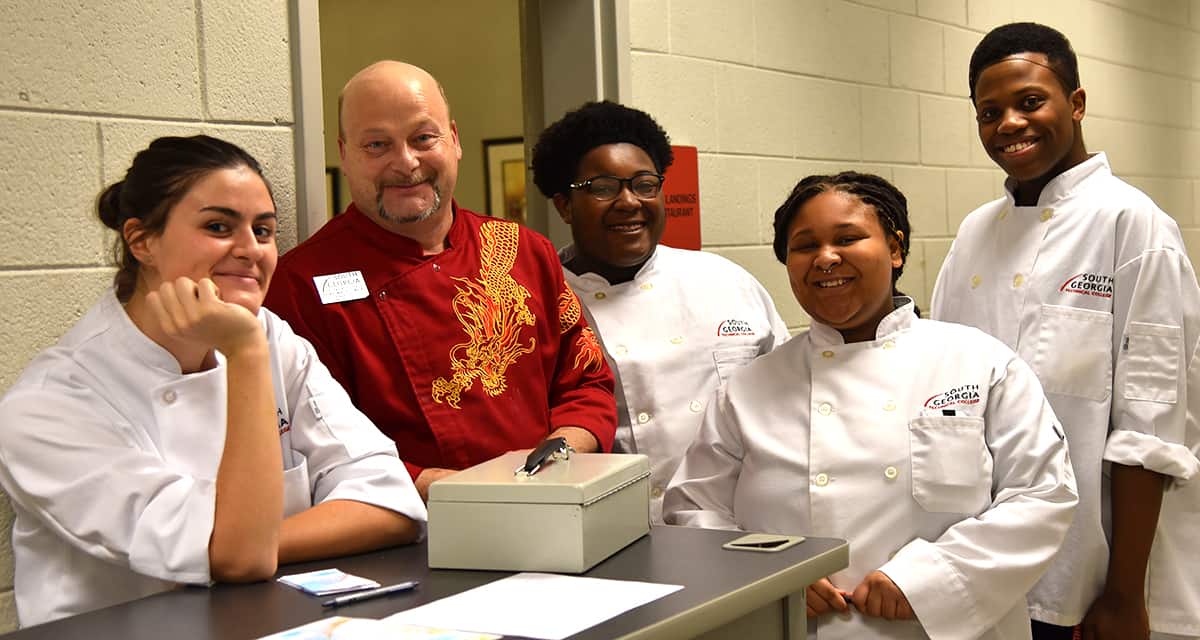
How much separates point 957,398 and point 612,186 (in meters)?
0.85

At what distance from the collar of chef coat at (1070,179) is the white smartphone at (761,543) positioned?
1.29 meters

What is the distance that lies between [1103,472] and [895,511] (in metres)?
0.65

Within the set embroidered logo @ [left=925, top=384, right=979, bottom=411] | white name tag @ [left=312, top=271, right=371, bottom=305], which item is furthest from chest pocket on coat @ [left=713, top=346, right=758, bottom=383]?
white name tag @ [left=312, top=271, right=371, bottom=305]

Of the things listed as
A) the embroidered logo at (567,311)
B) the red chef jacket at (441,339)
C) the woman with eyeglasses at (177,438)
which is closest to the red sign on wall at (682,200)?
the embroidered logo at (567,311)

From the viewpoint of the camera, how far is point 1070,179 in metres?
2.39

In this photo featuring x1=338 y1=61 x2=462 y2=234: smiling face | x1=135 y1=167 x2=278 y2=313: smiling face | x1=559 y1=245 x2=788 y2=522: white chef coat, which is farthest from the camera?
x1=559 y1=245 x2=788 y2=522: white chef coat

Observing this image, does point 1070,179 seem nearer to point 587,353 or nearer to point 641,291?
point 641,291

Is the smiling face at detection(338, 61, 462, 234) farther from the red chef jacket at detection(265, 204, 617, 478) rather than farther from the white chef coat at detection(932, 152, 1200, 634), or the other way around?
the white chef coat at detection(932, 152, 1200, 634)

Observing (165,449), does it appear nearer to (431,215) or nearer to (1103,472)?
(431,215)

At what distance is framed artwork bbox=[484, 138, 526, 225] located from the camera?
5941 mm

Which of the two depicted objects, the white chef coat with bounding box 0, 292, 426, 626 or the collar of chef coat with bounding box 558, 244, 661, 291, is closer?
the white chef coat with bounding box 0, 292, 426, 626

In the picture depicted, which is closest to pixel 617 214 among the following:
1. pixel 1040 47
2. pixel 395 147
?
pixel 395 147

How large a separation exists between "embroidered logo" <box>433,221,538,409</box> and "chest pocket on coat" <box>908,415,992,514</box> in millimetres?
730

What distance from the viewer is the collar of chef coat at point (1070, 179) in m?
2.39
